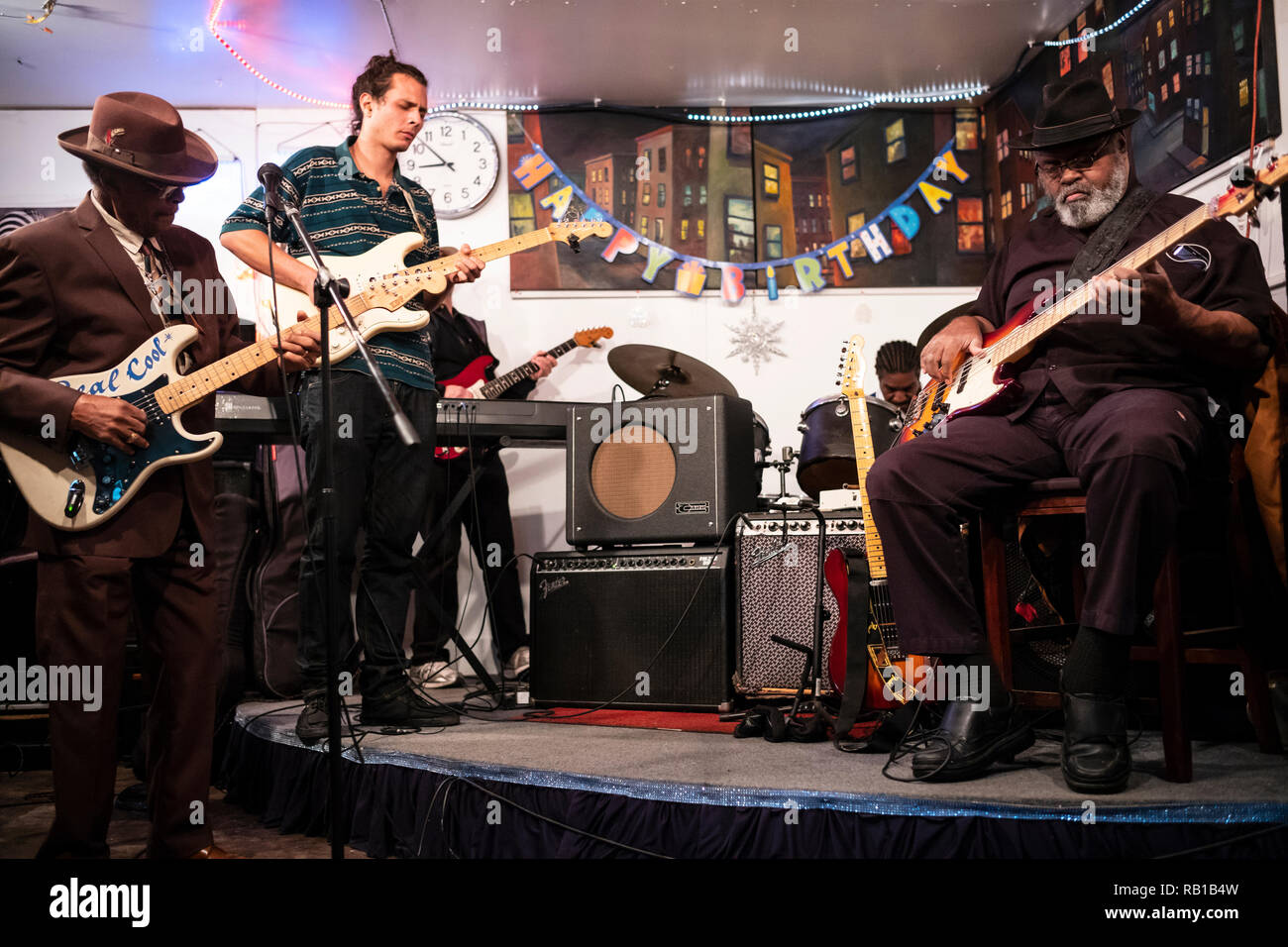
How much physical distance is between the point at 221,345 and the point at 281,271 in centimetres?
48

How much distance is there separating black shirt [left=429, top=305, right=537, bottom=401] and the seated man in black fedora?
8.87 feet

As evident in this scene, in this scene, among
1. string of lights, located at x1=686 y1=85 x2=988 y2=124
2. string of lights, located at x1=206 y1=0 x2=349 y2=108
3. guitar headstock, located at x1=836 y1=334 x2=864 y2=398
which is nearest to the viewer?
guitar headstock, located at x1=836 y1=334 x2=864 y2=398

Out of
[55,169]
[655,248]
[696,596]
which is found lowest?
[696,596]

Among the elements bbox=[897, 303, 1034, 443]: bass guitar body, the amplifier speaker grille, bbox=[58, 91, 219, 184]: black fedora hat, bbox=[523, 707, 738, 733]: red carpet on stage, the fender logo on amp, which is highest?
bbox=[58, 91, 219, 184]: black fedora hat

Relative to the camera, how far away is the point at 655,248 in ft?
18.1

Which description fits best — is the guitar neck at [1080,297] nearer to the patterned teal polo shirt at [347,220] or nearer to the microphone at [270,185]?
the patterned teal polo shirt at [347,220]

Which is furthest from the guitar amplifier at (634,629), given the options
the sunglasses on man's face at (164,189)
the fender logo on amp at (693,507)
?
the sunglasses on man's face at (164,189)

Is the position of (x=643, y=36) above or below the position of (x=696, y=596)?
above

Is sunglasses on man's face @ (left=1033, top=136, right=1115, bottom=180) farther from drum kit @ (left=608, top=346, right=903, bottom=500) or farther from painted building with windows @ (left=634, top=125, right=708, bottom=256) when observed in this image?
painted building with windows @ (left=634, top=125, right=708, bottom=256)

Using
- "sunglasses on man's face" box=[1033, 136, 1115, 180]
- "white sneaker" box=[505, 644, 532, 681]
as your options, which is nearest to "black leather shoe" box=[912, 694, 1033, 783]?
"sunglasses on man's face" box=[1033, 136, 1115, 180]

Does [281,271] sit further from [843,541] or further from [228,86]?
[228,86]

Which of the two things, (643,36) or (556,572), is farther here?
(643,36)

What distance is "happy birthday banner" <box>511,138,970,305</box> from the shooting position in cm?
551
